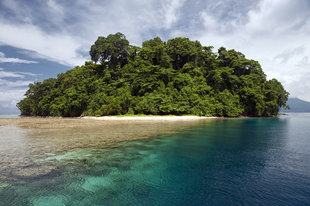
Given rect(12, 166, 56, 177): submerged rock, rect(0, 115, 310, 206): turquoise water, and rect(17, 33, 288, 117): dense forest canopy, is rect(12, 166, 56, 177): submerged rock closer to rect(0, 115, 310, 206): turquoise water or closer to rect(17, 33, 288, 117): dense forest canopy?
rect(0, 115, 310, 206): turquoise water

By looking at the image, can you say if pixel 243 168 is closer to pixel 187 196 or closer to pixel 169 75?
pixel 187 196

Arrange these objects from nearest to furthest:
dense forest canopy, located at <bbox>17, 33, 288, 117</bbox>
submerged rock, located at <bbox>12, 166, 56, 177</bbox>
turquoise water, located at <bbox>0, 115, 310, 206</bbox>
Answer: turquoise water, located at <bbox>0, 115, 310, 206</bbox> < submerged rock, located at <bbox>12, 166, 56, 177</bbox> < dense forest canopy, located at <bbox>17, 33, 288, 117</bbox>

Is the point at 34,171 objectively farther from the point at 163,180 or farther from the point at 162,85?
the point at 162,85

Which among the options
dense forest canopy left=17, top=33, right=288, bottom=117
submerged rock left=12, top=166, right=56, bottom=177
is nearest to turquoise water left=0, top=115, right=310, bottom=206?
submerged rock left=12, top=166, right=56, bottom=177

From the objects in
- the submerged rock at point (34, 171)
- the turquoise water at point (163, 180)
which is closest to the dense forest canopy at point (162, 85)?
the turquoise water at point (163, 180)

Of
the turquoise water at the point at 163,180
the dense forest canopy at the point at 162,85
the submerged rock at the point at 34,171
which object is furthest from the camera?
the dense forest canopy at the point at 162,85

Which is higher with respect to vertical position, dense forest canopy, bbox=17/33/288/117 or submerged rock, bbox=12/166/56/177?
dense forest canopy, bbox=17/33/288/117

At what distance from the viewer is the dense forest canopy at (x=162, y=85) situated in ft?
217

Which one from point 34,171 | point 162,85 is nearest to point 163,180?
point 34,171

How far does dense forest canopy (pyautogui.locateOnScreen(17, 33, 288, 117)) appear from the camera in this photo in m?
66.0

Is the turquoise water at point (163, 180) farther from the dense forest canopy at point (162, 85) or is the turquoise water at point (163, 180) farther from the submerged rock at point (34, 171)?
the dense forest canopy at point (162, 85)

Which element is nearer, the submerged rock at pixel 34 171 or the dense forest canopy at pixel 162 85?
the submerged rock at pixel 34 171

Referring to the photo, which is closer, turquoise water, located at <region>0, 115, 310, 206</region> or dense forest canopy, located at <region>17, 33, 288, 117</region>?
→ turquoise water, located at <region>0, 115, 310, 206</region>

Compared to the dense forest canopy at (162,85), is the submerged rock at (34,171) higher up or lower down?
lower down
